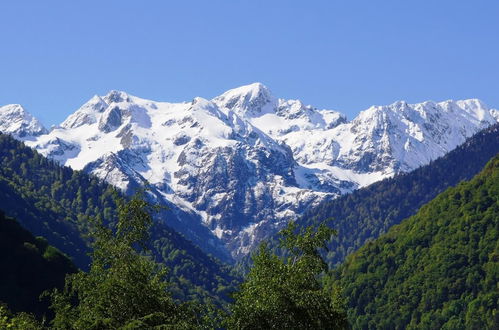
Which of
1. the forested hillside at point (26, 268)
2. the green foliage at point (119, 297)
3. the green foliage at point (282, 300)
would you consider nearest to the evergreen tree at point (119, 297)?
the green foliage at point (119, 297)

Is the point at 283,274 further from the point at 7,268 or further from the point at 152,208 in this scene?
the point at 7,268

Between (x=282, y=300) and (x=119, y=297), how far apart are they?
34.0ft

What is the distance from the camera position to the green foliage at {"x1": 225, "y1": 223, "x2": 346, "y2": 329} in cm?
5194

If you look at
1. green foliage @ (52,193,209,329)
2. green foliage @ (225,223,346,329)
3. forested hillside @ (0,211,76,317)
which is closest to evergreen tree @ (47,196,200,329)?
green foliage @ (52,193,209,329)

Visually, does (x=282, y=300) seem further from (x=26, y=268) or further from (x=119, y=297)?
(x=26, y=268)

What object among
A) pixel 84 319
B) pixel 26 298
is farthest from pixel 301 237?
pixel 26 298

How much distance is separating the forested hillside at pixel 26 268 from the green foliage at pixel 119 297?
8960 cm

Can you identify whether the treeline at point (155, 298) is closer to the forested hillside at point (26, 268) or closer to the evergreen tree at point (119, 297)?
the evergreen tree at point (119, 297)

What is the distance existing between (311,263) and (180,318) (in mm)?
11619

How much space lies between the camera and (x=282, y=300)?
170 feet

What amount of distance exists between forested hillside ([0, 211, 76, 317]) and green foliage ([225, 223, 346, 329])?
9202cm

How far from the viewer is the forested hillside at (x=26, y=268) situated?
147875 mm

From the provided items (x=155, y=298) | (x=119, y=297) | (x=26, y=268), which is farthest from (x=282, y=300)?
(x=26, y=268)

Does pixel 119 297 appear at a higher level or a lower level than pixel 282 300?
higher
